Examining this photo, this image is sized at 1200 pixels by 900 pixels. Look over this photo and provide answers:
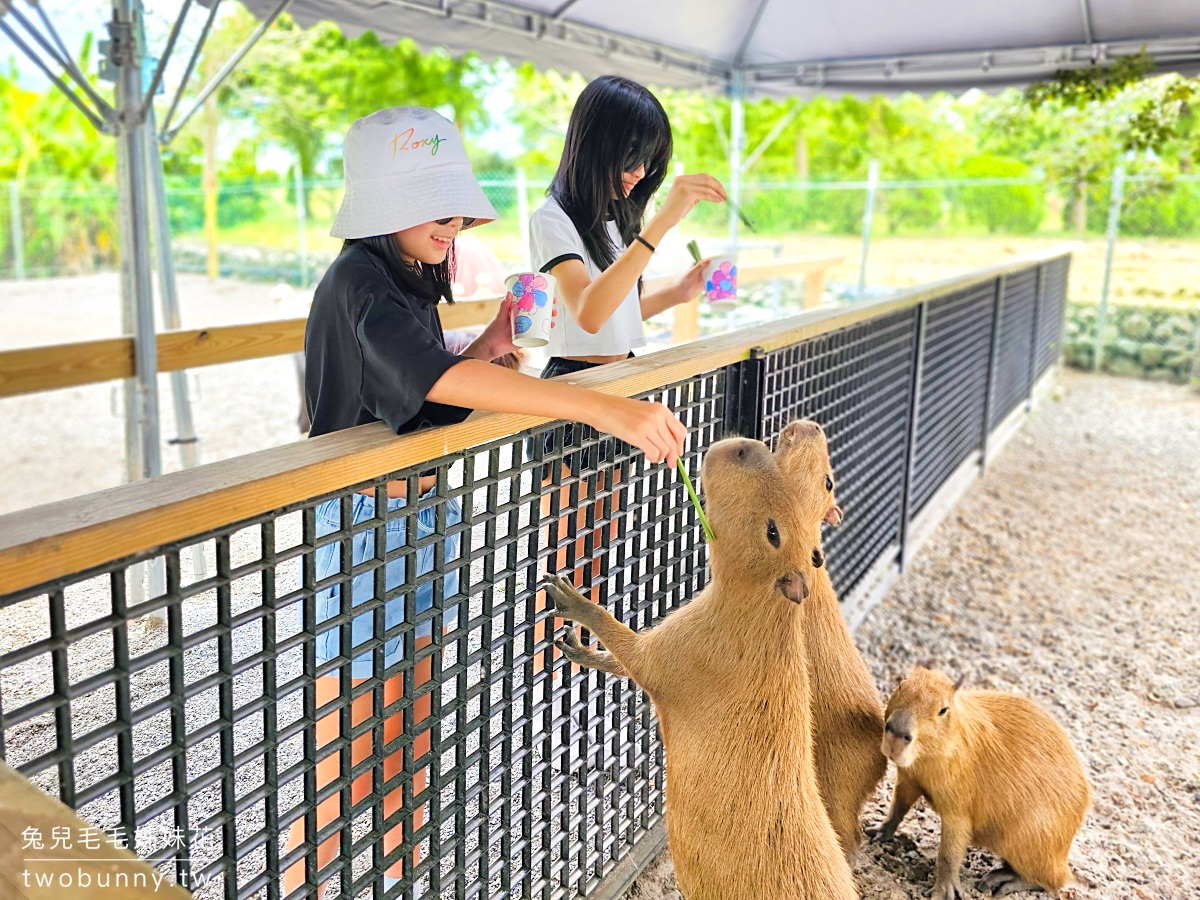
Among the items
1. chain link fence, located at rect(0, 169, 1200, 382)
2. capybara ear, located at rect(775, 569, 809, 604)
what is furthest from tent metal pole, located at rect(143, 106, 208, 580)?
chain link fence, located at rect(0, 169, 1200, 382)

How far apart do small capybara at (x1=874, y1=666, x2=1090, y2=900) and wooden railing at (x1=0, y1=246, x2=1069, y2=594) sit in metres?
1.10

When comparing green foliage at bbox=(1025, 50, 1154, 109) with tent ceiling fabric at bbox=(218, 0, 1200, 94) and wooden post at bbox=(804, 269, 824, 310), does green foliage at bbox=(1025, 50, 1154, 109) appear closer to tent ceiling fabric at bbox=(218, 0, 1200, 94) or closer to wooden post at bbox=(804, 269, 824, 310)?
tent ceiling fabric at bbox=(218, 0, 1200, 94)

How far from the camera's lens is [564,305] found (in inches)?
92.2

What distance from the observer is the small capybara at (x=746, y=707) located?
164 cm

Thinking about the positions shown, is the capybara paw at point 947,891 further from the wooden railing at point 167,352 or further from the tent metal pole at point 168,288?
the tent metal pole at point 168,288

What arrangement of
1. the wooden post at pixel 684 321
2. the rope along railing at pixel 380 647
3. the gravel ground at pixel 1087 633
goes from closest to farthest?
1. the rope along railing at pixel 380 647
2. the gravel ground at pixel 1087 633
3. the wooden post at pixel 684 321

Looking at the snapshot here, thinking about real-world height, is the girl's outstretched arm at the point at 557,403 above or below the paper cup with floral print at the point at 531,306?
below

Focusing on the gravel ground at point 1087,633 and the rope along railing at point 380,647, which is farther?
the gravel ground at point 1087,633

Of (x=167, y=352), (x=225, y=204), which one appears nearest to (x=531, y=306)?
(x=167, y=352)

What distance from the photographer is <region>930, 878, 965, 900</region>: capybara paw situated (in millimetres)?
2275

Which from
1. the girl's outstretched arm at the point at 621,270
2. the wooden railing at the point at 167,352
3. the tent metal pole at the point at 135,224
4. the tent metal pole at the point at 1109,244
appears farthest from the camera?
the tent metal pole at the point at 1109,244

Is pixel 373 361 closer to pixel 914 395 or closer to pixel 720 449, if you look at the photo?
pixel 720 449

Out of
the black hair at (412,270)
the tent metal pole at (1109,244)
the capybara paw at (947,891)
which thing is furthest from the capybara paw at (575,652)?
the tent metal pole at (1109,244)

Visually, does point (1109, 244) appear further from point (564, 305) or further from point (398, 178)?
point (398, 178)
